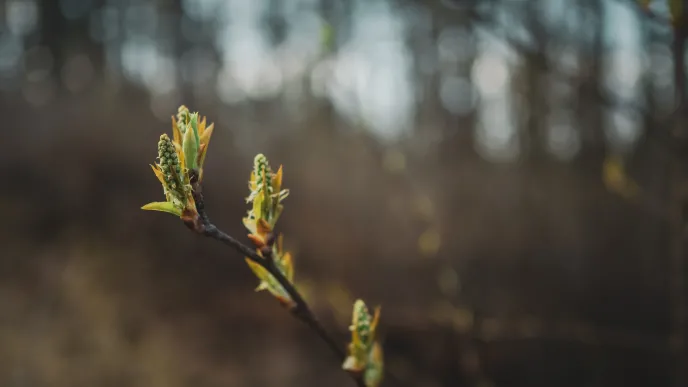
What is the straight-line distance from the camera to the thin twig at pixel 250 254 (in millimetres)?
594

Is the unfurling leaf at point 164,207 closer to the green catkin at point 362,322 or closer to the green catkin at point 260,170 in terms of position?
the green catkin at point 260,170

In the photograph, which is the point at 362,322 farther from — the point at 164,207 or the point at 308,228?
the point at 308,228

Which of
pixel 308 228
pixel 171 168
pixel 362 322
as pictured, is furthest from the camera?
pixel 308 228

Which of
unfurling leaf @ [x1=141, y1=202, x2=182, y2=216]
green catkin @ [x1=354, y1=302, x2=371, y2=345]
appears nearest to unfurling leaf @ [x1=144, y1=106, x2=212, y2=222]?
unfurling leaf @ [x1=141, y1=202, x2=182, y2=216]

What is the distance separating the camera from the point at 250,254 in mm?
604

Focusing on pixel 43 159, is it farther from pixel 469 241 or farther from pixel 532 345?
pixel 532 345

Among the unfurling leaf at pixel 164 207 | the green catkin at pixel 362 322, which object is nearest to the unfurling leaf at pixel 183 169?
the unfurling leaf at pixel 164 207

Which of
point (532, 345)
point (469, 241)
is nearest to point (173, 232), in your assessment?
point (469, 241)

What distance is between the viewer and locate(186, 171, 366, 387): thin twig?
0.59m

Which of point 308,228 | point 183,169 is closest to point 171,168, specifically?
point 183,169

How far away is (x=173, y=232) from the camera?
5.42 meters

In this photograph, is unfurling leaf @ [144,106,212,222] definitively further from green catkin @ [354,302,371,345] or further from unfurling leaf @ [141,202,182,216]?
green catkin @ [354,302,371,345]

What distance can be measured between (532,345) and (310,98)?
15.0ft

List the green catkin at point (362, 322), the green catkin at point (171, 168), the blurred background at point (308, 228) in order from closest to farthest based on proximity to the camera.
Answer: the green catkin at point (171, 168), the green catkin at point (362, 322), the blurred background at point (308, 228)
